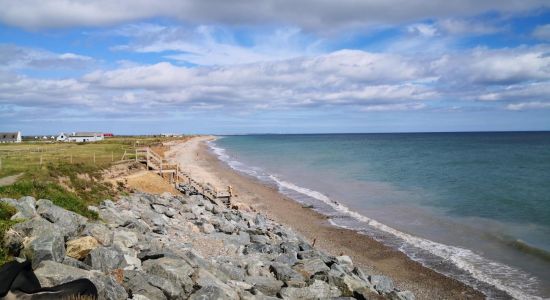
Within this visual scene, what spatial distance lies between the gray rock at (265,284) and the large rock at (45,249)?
15.0ft

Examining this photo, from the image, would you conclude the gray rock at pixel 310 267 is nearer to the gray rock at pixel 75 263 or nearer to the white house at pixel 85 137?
the gray rock at pixel 75 263

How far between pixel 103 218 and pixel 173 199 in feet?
31.9

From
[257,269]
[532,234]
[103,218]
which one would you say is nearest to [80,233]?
[103,218]

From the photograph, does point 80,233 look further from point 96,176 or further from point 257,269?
point 96,176

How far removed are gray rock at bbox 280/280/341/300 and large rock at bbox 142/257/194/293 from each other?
2583 mm

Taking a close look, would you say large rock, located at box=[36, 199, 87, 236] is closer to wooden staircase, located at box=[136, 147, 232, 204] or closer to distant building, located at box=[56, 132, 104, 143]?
wooden staircase, located at box=[136, 147, 232, 204]

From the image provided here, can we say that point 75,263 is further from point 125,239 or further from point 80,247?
point 125,239

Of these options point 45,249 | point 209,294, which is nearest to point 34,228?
point 45,249

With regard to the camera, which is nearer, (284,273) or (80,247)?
(80,247)

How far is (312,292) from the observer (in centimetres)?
1119

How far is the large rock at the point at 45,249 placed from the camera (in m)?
8.97

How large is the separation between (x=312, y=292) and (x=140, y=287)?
453 cm

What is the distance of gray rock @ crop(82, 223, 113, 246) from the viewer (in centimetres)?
1113

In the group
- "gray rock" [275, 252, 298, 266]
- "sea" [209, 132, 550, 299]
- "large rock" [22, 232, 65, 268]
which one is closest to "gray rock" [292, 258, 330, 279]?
"gray rock" [275, 252, 298, 266]
